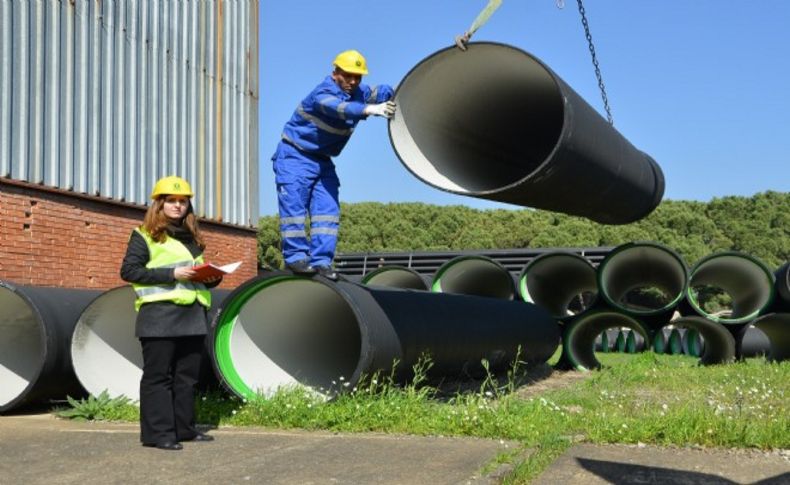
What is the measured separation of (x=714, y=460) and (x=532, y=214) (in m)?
40.4

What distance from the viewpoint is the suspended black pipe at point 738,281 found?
1239cm

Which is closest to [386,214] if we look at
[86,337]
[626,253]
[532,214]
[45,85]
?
[532,214]

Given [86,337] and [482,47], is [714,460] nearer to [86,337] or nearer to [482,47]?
[482,47]

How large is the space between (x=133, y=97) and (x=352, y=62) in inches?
233

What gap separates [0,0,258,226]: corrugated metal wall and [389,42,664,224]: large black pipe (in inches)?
201

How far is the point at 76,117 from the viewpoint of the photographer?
1037cm

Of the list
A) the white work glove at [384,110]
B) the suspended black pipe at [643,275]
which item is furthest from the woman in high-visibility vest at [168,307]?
the suspended black pipe at [643,275]

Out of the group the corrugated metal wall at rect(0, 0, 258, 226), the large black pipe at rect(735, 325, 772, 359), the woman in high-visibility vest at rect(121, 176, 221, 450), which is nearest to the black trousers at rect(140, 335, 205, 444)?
the woman in high-visibility vest at rect(121, 176, 221, 450)

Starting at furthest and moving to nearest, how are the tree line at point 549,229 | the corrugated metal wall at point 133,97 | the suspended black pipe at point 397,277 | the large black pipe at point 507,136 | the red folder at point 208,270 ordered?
1. the tree line at point 549,229
2. the suspended black pipe at point 397,277
3. the corrugated metal wall at point 133,97
4. the large black pipe at point 507,136
5. the red folder at point 208,270

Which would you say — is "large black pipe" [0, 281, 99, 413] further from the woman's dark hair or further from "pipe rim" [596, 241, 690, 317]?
"pipe rim" [596, 241, 690, 317]

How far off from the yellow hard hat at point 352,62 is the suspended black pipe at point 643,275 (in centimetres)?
702

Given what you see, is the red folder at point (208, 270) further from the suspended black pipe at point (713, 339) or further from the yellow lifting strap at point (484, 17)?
the suspended black pipe at point (713, 339)

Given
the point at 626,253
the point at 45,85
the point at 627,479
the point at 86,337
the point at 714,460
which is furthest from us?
the point at 626,253

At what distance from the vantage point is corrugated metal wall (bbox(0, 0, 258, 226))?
959 cm
